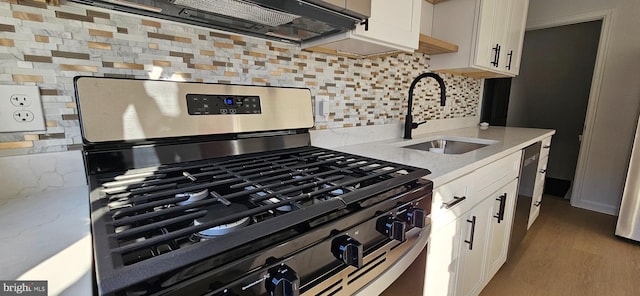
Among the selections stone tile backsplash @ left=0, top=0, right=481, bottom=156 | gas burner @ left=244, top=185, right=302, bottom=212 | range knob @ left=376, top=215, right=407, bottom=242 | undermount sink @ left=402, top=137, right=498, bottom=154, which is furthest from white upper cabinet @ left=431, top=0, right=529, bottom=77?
gas burner @ left=244, top=185, right=302, bottom=212

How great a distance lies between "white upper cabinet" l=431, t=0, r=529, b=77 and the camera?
71.0 inches

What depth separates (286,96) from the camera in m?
1.10

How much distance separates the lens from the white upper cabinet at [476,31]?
1.80 metres

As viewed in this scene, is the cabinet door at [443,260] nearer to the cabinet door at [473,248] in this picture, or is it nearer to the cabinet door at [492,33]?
the cabinet door at [473,248]

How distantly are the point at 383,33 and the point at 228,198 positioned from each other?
911 millimetres

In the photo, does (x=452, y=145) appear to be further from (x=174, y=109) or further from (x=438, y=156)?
(x=174, y=109)

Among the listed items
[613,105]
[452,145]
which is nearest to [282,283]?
[452,145]

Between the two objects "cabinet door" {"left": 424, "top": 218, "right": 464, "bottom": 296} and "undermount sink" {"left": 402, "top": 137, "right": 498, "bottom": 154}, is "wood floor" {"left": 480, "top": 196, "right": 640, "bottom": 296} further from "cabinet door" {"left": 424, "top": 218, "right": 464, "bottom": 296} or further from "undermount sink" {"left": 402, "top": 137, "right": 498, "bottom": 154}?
"undermount sink" {"left": 402, "top": 137, "right": 498, "bottom": 154}

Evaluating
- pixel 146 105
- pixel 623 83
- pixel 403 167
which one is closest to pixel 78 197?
Answer: pixel 146 105

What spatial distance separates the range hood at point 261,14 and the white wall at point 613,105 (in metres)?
3.00

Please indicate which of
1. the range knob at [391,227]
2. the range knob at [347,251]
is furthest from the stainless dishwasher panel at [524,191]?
the range knob at [347,251]

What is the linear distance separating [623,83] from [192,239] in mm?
3677

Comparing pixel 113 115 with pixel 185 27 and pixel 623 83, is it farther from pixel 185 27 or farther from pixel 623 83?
pixel 623 83

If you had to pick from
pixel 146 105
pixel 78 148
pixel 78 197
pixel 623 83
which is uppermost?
pixel 623 83
